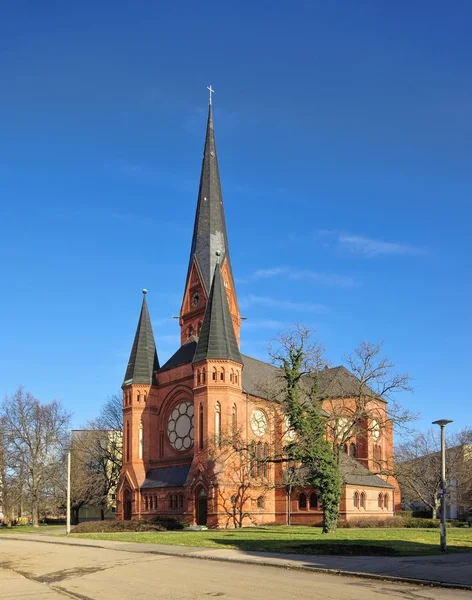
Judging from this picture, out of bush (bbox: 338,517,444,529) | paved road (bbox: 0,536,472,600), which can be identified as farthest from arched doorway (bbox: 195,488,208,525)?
paved road (bbox: 0,536,472,600)

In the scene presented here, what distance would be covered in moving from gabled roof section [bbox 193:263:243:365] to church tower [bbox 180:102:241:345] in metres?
8.36

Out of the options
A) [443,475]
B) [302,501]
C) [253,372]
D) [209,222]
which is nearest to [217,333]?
[253,372]

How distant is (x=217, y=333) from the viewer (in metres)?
56.6

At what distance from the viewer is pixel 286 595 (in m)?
14.6

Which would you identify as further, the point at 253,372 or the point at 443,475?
the point at 253,372

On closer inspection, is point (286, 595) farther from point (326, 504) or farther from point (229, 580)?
point (326, 504)

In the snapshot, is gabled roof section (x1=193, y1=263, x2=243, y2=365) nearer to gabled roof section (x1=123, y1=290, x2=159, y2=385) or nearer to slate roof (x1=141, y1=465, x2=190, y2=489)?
gabled roof section (x1=123, y1=290, x2=159, y2=385)

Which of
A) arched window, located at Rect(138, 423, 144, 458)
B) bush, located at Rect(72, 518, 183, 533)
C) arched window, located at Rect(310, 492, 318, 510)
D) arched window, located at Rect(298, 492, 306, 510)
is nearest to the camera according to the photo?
bush, located at Rect(72, 518, 183, 533)

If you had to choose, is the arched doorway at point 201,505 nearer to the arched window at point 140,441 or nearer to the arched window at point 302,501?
the arched window at point 302,501

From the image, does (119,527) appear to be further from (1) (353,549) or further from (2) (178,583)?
(2) (178,583)

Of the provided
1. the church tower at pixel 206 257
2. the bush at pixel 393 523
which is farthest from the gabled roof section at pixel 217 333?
the bush at pixel 393 523

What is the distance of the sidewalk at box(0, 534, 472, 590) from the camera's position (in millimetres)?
16688

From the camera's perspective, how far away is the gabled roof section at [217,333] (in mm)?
55469

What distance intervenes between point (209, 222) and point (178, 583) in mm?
56397
